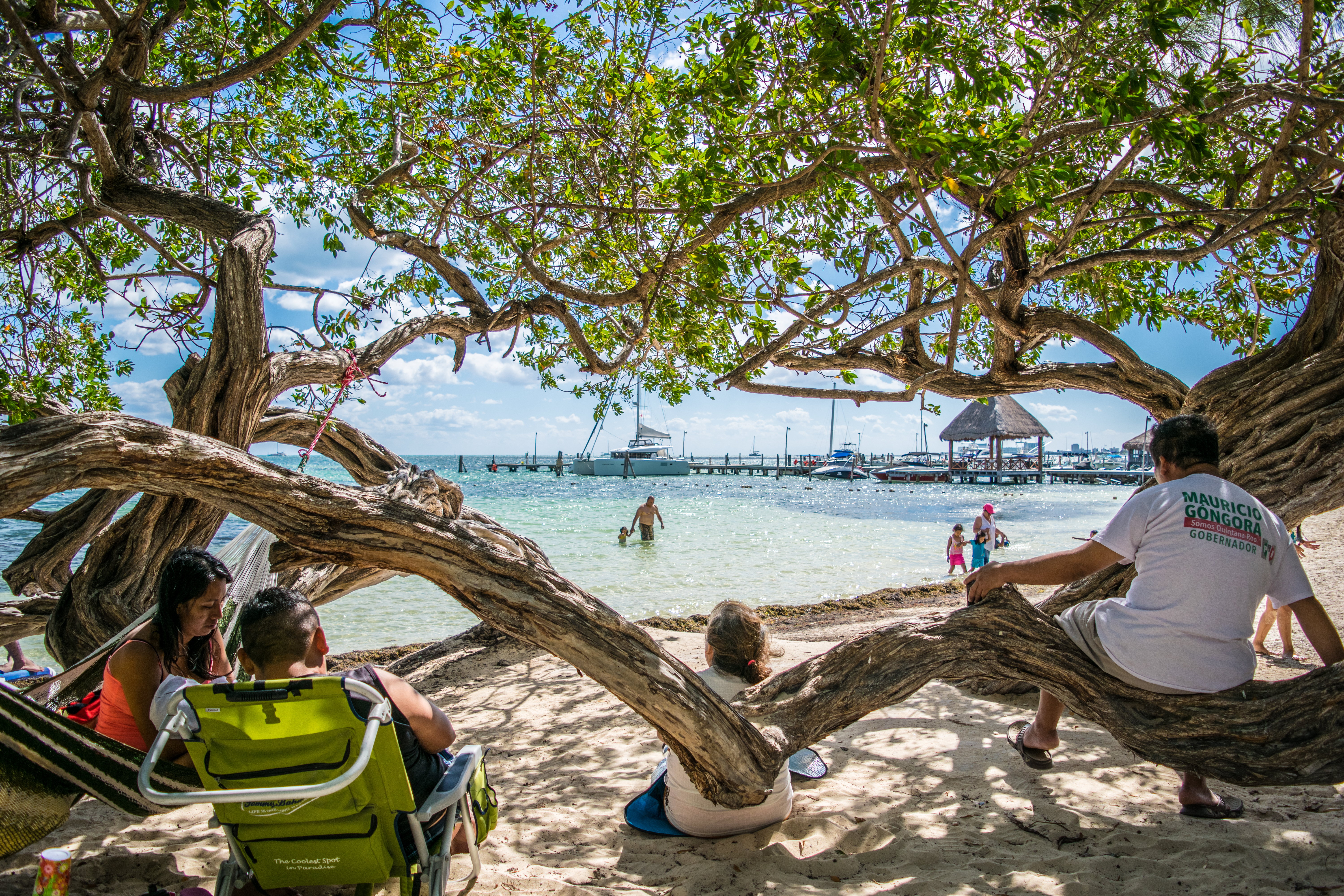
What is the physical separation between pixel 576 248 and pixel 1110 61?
392cm

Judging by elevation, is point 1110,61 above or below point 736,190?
above

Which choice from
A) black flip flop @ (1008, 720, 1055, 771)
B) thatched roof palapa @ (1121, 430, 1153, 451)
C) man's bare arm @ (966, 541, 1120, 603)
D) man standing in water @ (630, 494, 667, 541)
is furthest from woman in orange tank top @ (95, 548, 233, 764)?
thatched roof palapa @ (1121, 430, 1153, 451)

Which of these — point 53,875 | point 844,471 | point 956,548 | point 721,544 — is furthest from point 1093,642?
point 844,471

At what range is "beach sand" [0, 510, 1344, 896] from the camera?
7.84 feet

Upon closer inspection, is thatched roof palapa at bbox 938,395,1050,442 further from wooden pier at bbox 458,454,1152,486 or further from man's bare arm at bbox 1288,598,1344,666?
man's bare arm at bbox 1288,598,1344,666

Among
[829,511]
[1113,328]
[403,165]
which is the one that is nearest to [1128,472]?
[829,511]

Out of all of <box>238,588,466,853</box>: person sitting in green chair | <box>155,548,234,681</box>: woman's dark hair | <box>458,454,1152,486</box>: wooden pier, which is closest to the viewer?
<box>238,588,466,853</box>: person sitting in green chair

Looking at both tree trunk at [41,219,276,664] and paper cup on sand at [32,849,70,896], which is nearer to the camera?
paper cup on sand at [32,849,70,896]

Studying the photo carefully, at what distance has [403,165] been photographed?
4.88 m

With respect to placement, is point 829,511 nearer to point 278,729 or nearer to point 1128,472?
point 278,729

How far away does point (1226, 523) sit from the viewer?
222 cm

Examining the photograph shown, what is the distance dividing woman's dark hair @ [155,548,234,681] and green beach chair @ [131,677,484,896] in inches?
26.6

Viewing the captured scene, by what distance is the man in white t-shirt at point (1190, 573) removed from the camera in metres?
2.22

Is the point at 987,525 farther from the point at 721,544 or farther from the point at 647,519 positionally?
the point at 721,544
